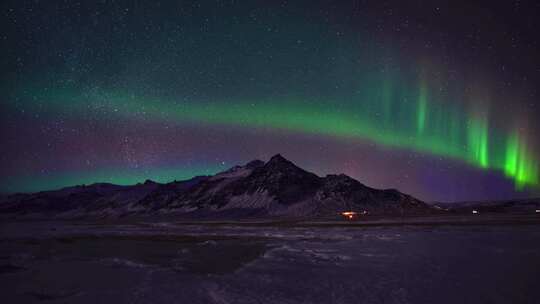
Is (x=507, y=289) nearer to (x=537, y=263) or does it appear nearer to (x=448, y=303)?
(x=448, y=303)

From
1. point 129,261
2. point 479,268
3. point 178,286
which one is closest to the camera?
point 178,286

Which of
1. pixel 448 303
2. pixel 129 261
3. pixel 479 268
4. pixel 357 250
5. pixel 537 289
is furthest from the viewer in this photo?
pixel 357 250

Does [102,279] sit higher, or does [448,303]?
[448,303]

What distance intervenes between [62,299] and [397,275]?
12.7 m

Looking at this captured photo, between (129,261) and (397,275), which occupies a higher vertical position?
(397,275)

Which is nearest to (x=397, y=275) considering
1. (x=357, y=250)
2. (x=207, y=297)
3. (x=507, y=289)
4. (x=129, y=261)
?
(x=507, y=289)

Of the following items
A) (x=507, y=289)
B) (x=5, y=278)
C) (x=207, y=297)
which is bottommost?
(x=5, y=278)

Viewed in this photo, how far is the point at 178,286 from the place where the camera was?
603 inches

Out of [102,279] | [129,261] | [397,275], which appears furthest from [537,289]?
[129,261]

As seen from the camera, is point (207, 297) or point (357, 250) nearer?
point (207, 297)

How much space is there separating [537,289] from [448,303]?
12.7 feet

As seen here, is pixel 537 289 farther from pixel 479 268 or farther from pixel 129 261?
pixel 129 261

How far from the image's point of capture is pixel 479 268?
17.9 meters

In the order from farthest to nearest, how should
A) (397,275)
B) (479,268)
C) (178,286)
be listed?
(479,268) → (397,275) → (178,286)
